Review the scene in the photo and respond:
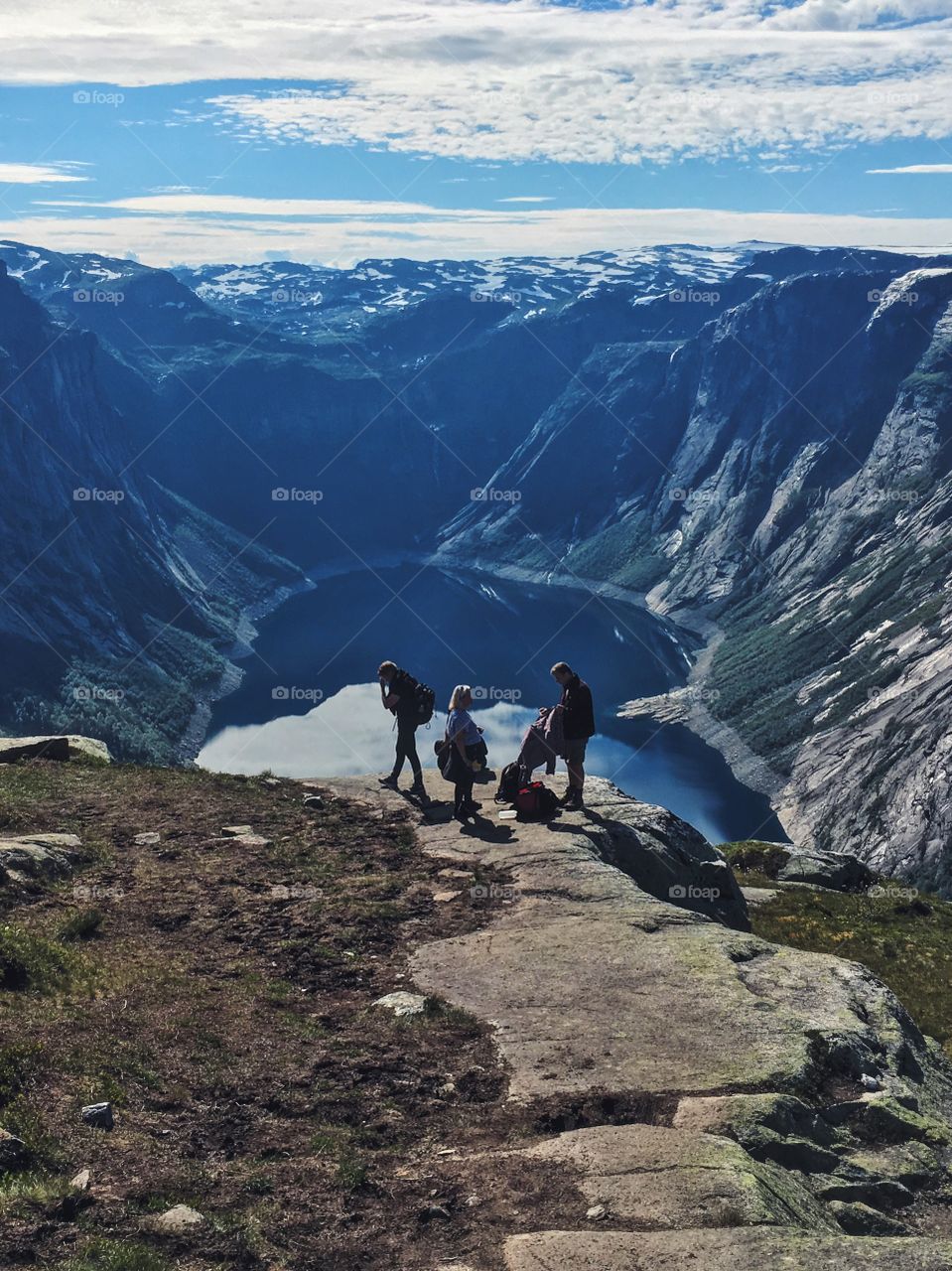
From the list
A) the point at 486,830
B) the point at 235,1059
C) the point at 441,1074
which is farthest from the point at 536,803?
the point at 235,1059

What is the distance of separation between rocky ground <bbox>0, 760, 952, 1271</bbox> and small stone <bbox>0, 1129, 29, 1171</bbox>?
0.47ft

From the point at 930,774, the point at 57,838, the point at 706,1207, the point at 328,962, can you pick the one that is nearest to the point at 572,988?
the point at 328,962

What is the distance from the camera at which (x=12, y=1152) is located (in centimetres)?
1532

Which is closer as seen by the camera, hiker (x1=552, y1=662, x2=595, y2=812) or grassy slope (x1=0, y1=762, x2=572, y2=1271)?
grassy slope (x1=0, y1=762, x2=572, y2=1271)

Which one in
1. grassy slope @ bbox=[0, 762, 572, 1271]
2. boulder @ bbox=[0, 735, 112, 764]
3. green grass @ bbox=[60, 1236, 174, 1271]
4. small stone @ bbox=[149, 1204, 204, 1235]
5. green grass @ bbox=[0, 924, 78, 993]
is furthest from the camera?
boulder @ bbox=[0, 735, 112, 764]

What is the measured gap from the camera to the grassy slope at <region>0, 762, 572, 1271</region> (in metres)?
15.0

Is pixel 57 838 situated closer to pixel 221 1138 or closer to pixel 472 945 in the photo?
pixel 472 945

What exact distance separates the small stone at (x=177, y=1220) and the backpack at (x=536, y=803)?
21.4 metres

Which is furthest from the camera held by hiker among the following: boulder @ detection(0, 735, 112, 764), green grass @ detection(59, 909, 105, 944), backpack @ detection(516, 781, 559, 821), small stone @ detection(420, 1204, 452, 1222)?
small stone @ detection(420, 1204, 452, 1222)

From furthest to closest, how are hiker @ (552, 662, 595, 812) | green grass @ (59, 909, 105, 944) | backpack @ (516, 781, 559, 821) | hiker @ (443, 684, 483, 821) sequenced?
backpack @ (516, 781, 559, 821), hiker @ (552, 662, 595, 812), hiker @ (443, 684, 483, 821), green grass @ (59, 909, 105, 944)

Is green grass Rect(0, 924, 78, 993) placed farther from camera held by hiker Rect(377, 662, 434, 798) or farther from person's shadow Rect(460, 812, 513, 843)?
camera held by hiker Rect(377, 662, 434, 798)

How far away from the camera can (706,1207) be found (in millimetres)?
15727

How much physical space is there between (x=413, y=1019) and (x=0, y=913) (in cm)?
961

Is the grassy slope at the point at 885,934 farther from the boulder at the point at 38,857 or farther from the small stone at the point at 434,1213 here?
the boulder at the point at 38,857
